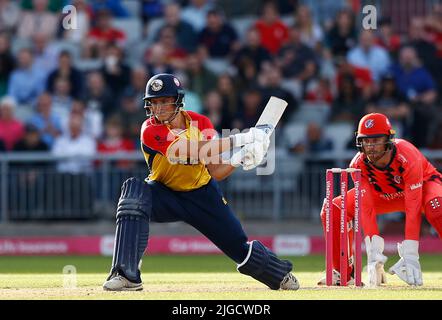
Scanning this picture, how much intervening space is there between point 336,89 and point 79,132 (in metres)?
4.03

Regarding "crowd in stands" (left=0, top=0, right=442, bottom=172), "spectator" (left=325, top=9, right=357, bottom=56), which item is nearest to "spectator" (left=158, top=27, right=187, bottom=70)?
"crowd in stands" (left=0, top=0, right=442, bottom=172)

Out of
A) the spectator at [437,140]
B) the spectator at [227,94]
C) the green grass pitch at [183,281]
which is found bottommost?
the green grass pitch at [183,281]

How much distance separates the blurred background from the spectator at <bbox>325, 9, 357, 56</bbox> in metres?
0.02

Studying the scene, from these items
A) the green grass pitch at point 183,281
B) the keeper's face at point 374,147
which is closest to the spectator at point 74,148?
the green grass pitch at point 183,281

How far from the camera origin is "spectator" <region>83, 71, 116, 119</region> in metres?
17.9

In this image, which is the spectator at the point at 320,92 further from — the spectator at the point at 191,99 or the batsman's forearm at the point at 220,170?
the batsman's forearm at the point at 220,170

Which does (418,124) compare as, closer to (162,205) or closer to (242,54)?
(242,54)

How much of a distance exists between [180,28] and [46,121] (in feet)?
9.32

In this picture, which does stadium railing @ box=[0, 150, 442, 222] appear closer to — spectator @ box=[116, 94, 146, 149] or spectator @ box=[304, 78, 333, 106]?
spectator @ box=[116, 94, 146, 149]

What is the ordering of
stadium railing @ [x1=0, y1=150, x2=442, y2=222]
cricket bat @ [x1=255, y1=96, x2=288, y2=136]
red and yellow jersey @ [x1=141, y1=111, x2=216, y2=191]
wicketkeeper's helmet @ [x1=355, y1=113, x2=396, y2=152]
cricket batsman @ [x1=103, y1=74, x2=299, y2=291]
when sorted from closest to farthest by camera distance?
1. cricket batsman @ [x1=103, y1=74, x2=299, y2=291]
2. red and yellow jersey @ [x1=141, y1=111, x2=216, y2=191]
3. cricket bat @ [x1=255, y1=96, x2=288, y2=136]
4. wicketkeeper's helmet @ [x1=355, y1=113, x2=396, y2=152]
5. stadium railing @ [x1=0, y1=150, x2=442, y2=222]

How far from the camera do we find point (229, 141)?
9.66 metres

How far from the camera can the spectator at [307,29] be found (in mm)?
18770

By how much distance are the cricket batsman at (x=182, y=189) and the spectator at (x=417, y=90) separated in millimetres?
7551
